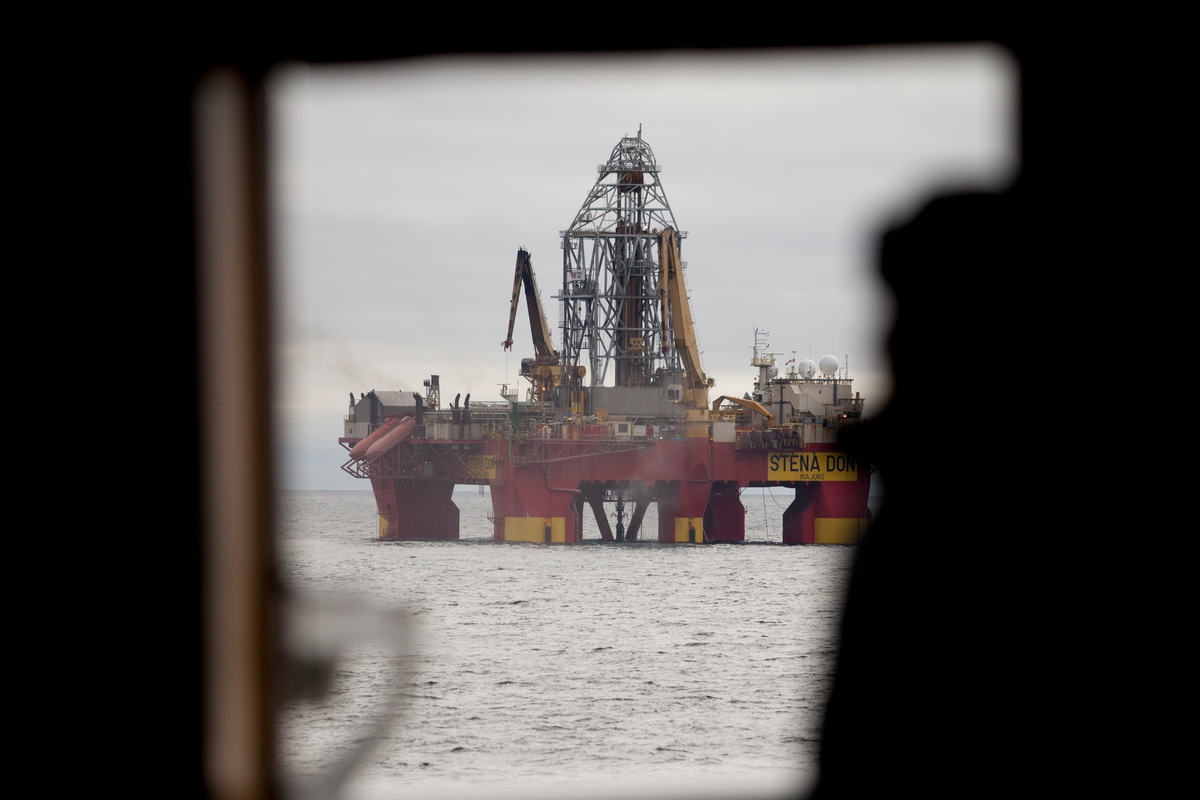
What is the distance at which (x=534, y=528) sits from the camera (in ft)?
213

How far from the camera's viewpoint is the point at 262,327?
2061 millimetres

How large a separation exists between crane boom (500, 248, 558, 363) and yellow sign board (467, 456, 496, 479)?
9.02 metres

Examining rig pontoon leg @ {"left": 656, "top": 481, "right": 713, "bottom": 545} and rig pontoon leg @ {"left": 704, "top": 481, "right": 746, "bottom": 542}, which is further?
rig pontoon leg @ {"left": 704, "top": 481, "right": 746, "bottom": 542}

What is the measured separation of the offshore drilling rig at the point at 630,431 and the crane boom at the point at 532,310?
1511 millimetres

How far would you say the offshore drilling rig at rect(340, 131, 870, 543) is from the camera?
6231 cm

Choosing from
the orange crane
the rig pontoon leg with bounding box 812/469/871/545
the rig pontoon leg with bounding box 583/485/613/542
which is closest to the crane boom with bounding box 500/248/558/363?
the orange crane

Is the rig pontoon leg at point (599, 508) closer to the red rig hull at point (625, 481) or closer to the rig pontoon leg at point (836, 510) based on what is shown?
the red rig hull at point (625, 481)

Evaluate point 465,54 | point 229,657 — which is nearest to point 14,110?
Result: point 465,54

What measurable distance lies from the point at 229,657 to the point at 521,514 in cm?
6341

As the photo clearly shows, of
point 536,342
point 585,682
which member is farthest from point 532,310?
point 585,682

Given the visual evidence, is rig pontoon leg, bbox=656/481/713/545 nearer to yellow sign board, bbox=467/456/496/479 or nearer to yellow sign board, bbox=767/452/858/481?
yellow sign board, bbox=767/452/858/481

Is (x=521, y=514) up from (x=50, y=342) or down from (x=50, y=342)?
down

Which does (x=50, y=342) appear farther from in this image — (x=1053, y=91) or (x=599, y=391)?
(x=599, y=391)

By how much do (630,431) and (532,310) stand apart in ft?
45.9
